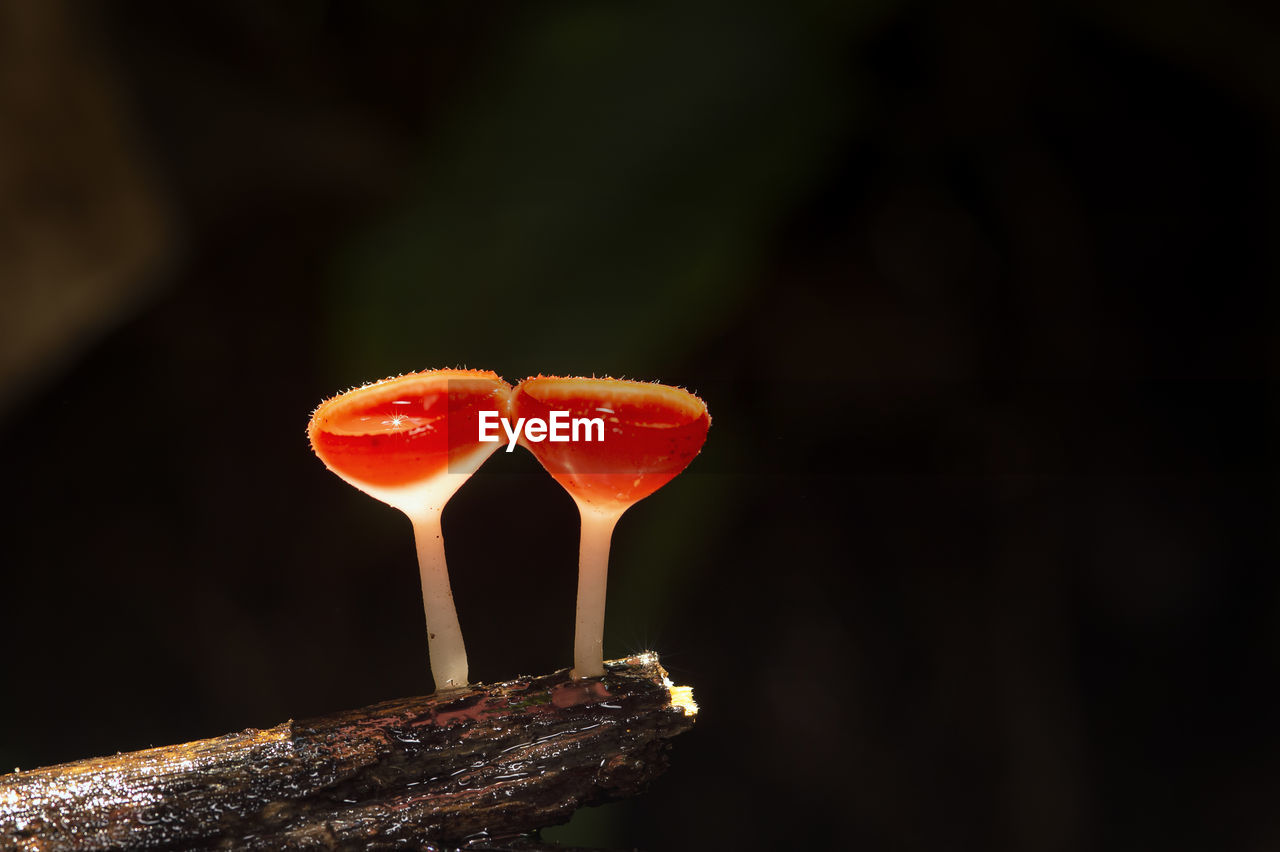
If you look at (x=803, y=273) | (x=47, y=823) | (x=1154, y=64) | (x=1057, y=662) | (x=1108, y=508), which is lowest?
(x=1057, y=662)

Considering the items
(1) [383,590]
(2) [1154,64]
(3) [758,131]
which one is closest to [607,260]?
(3) [758,131]

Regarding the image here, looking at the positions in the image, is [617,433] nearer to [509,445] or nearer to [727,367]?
[509,445]

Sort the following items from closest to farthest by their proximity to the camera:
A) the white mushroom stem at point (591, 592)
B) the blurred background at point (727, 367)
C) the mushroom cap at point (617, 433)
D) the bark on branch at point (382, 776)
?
the bark on branch at point (382, 776)
the mushroom cap at point (617, 433)
the white mushroom stem at point (591, 592)
the blurred background at point (727, 367)

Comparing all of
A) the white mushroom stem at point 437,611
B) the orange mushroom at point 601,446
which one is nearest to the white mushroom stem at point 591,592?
the orange mushroom at point 601,446

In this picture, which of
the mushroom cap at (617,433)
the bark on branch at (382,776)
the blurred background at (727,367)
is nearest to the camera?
the bark on branch at (382,776)

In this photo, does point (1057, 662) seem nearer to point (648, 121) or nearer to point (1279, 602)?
point (1279, 602)

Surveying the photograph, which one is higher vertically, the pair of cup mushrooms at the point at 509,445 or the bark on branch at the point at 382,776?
the pair of cup mushrooms at the point at 509,445

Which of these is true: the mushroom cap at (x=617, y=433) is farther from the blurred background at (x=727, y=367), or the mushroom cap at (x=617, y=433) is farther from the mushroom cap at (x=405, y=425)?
the blurred background at (x=727, y=367)

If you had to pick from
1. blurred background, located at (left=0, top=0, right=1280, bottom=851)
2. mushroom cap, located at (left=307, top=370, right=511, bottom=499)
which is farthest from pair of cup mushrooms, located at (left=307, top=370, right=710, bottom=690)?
blurred background, located at (left=0, top=0, right=1280, bottom=851)
